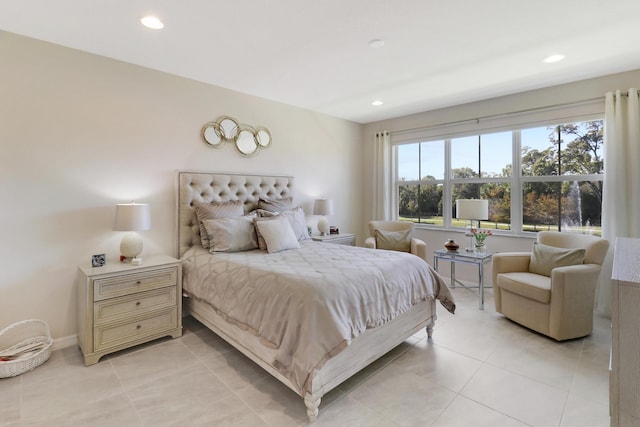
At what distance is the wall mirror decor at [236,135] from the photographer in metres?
3.43

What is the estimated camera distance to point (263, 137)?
12.9 ft

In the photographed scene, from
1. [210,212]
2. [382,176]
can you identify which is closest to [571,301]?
[382,176]

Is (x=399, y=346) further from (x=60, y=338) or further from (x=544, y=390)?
(x=60, y=338)

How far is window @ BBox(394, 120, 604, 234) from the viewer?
3.48 metres

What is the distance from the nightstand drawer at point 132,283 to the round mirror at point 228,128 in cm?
168

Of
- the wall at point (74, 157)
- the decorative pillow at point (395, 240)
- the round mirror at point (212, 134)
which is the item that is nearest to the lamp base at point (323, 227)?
the decorative pillow at point (395, 240)

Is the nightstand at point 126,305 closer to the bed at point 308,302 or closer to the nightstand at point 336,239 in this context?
the bed at point 308,302

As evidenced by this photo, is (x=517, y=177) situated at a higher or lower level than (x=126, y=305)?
higher

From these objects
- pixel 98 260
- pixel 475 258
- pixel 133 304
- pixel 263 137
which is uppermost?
pixel 263 137

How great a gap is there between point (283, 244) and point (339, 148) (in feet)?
8.22

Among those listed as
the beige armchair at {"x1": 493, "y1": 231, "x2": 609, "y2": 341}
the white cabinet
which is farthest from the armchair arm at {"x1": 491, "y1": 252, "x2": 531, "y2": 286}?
the white cabinet

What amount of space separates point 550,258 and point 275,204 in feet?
9.94

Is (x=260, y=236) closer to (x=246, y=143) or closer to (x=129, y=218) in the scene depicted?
(x=129, y=218)

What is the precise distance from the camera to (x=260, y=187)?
3861mm
